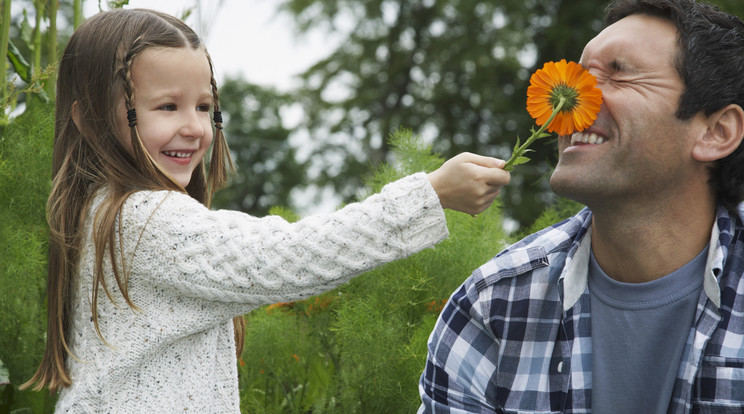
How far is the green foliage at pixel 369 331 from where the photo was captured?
8.45 ft

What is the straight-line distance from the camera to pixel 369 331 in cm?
255

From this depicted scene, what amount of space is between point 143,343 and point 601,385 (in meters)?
1.17

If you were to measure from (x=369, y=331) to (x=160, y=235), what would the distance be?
90 cm

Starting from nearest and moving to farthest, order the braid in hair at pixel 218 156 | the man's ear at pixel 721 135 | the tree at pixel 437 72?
the man's ear at pixel 721 135 → the braid in hair at pixel 218 156 → the tree at pixel 437 72

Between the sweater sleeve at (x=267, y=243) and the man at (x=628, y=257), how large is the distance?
1.48ft

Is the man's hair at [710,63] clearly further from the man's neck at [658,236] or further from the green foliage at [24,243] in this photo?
the green foliage at [24,243]

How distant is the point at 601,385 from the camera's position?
2.06 m

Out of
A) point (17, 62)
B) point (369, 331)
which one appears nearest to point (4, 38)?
point (17, 62)

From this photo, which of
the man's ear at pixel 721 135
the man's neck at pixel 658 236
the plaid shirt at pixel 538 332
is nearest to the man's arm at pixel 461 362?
the plaid shirt at pixel 538 332

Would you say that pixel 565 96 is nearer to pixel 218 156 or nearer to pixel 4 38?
pixel 218 156

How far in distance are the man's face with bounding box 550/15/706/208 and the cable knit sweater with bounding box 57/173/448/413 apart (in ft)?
1.59

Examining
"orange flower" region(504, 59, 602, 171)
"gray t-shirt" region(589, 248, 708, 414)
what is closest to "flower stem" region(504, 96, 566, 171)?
"orange flower" region(504, 59, 602, 171)

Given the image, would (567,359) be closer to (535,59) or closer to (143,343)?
(143,343)

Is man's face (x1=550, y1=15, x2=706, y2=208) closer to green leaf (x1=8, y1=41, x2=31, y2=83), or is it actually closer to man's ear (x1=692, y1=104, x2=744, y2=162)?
man's ear (x1=692, y1=104, x2=744, y2=162)
